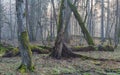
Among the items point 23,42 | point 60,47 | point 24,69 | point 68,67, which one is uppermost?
point 23,42

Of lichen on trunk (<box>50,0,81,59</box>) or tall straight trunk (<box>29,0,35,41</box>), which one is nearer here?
lichen on trunk (<box>50,0,81,59</box>)

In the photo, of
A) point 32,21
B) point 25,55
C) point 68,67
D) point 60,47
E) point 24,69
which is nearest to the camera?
point 24,69

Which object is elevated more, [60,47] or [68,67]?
[60,47]

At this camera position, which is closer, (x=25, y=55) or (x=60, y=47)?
(x=25, y=55)

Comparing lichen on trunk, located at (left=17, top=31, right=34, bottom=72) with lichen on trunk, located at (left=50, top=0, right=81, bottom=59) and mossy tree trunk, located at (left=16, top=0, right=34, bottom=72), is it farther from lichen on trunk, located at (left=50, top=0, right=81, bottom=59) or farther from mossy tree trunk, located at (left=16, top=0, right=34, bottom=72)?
lichen on trunk, located at (left=50, top=0, right=81, bottom=59)

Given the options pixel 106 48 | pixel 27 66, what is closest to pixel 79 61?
pixel 27 66

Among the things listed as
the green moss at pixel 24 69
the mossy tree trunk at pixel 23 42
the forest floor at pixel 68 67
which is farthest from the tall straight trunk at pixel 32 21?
the green moss at pixel 24 69

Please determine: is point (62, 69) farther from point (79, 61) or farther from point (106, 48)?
point (106, 48)

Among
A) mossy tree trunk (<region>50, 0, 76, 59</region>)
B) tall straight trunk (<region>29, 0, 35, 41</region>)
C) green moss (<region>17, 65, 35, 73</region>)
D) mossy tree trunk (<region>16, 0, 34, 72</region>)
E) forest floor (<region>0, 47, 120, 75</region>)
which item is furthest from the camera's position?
tall straight trunk (<region>29, 0, 35, 41</region>)

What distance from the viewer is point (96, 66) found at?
14.1 metres

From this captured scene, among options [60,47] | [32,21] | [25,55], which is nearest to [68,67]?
[60,47]

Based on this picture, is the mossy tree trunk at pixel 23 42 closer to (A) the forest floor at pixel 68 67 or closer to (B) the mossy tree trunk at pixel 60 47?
(A) the forest floor at pixel 68 67

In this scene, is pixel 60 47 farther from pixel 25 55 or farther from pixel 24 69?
pixel 24 69

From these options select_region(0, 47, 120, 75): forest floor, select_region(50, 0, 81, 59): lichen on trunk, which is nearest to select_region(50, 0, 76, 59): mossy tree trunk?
select_region(50, 0, 81, 59): lichen on trunk
